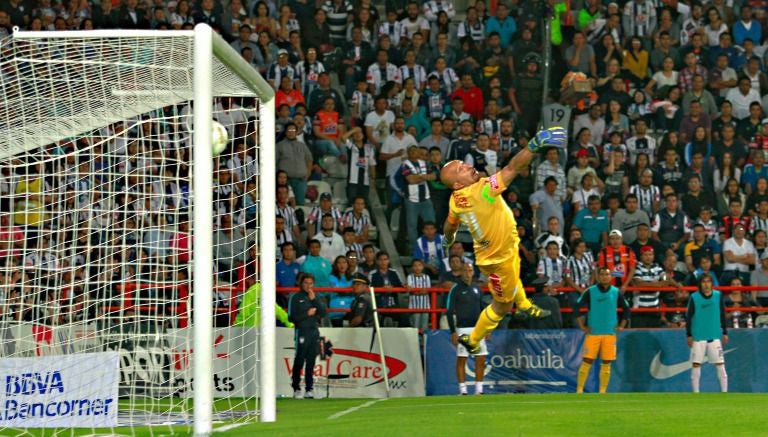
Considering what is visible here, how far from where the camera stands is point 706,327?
1986cm

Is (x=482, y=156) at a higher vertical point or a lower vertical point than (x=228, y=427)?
higher

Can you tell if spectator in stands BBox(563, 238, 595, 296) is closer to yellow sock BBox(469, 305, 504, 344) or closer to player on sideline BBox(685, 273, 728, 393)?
player on sideline BBox(685, 273, 728, 393)

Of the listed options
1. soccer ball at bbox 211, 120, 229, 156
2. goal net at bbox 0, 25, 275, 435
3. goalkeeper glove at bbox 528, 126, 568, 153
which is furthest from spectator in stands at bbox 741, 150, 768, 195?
soccer ball at bbox 211, 120, 229, 156

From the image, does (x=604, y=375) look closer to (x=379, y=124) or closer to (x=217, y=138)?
(x=379, y=124)

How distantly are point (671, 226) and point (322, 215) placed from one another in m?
6.27

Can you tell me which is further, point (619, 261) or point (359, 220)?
point (359, 220)

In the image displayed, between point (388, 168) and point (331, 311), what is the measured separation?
10.4ft

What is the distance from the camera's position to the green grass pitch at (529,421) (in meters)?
10.1

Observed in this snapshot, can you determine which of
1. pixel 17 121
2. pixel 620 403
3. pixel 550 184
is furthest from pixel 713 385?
pixel 17 121

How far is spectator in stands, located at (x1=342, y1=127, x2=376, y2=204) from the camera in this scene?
73.5 feet

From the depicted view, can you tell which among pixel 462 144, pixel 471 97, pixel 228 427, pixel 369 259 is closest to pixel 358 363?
pixel 369 259

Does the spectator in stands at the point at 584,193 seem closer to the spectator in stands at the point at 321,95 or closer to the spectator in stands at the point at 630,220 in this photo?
the spectator in stands at the point at 630,220

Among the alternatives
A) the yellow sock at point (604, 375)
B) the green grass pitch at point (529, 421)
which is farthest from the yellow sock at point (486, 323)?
the yellow sock at point (604, 375)

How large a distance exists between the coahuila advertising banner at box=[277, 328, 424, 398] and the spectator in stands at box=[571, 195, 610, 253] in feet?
12.1
